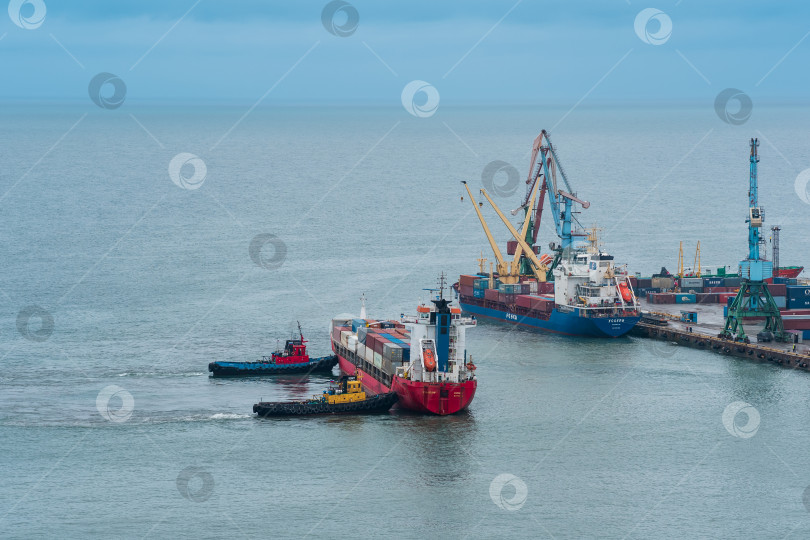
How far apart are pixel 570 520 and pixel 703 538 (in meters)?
4.71

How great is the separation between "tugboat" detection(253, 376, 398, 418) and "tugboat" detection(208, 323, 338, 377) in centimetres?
763

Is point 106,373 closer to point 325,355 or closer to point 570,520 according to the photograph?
point 325,355

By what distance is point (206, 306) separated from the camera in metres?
90.2

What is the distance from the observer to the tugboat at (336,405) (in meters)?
59.6

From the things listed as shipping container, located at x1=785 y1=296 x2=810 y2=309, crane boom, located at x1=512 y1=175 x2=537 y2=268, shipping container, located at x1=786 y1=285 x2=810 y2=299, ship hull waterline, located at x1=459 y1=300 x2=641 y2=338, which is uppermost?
crane boom, located at x1=512 y1=175 x2=537 y2=268

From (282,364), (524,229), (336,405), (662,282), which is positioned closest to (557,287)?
(662,282)

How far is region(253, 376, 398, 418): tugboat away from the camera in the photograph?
59.6 meters

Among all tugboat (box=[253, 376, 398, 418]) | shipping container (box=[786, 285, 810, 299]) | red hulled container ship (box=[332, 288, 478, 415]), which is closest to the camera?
tugboat (box=[253, 376, 398, 418])

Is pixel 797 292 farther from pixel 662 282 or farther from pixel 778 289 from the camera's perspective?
pixel 662 282

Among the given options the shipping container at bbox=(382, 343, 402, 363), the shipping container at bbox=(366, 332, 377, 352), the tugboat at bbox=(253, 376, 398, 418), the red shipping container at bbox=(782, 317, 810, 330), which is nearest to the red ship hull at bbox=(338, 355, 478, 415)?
the tugboat at bbox=(253, 376, 398, 418)

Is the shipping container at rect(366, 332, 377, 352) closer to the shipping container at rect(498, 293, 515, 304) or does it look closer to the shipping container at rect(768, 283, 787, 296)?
the shipping container at rect(498, 293, 515, 304)

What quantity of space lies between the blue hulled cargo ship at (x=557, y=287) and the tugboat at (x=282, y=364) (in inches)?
824

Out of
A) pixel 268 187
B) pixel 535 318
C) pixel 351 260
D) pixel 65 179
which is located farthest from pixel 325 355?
pixel 65 179

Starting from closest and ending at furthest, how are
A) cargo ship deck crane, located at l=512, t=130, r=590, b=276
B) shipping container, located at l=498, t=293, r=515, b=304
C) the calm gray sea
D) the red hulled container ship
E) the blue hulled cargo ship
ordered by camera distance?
the calm gray sea, the red hulled container ship, the blue hulled cargo ship, shipping container, located at l=498, t=293, r=515, b=304, cargo ship deck crane, located at l=512, t=130, r=590, b=276
